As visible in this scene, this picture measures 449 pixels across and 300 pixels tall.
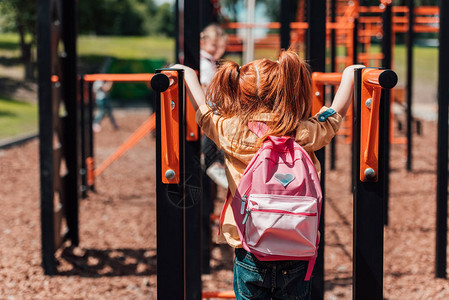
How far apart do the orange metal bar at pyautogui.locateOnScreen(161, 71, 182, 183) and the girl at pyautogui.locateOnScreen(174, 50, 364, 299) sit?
0.14 metres

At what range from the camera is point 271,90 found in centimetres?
187

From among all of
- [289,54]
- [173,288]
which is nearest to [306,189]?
[289,54]

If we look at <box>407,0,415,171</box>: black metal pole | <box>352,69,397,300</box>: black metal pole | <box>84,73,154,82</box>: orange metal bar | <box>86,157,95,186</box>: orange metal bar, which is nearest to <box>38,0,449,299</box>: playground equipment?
<box>352,69,397,300</box>: black metal pole

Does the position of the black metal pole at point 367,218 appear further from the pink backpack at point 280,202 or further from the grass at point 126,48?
the grass at point 126,48

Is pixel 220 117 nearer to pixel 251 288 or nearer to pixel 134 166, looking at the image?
pixel 251 288

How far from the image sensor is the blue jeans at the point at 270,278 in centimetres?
190

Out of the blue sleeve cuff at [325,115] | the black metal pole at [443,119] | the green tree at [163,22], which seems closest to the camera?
the blue sleeve cuff at [325,115]

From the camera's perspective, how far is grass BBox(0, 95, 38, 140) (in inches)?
485

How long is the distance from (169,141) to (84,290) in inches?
84.4

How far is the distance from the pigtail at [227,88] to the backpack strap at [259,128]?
81mm

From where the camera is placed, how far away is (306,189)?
5.84 ft

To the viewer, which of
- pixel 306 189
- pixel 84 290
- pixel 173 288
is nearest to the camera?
pixel 306 189

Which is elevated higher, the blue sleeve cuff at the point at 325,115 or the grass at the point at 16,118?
the blue sleeve cuff at the point at 325,115

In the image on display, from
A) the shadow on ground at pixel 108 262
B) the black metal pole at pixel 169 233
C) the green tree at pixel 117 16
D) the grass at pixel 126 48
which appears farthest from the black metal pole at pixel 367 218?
the grass at pixel 126 48
